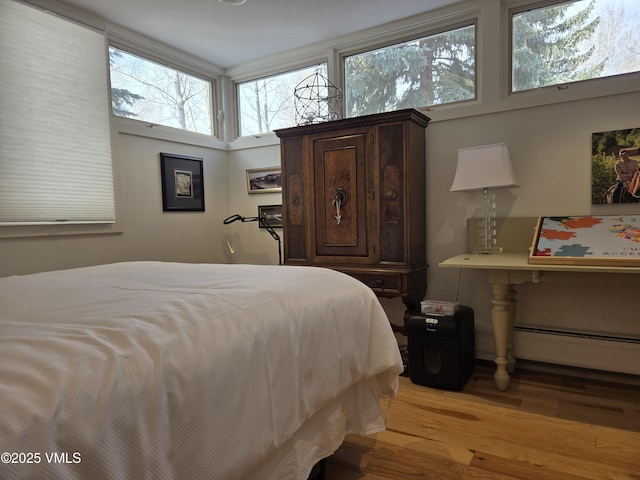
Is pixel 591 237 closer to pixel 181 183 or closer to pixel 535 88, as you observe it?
pixel 535 88

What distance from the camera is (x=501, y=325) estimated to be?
246 cm

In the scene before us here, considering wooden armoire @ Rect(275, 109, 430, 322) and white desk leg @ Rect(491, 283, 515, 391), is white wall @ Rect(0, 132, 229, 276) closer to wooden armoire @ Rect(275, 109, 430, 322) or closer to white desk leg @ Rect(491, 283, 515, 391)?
wooden armoire @ Rect(275, 109, 430, 322)

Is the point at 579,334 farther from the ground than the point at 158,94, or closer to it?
closer to it

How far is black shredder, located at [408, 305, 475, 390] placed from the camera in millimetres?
2531

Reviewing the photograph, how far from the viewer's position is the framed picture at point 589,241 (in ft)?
6.80

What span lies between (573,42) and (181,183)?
123 inches

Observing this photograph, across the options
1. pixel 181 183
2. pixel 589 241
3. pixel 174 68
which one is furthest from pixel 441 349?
pixel 174 68

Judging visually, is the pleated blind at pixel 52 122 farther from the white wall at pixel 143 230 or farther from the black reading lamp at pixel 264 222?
the black reading lamp at pixel 264 222

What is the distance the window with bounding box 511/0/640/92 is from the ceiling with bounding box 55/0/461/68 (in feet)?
1.87

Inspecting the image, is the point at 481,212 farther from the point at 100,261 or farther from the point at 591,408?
the point at 100,261

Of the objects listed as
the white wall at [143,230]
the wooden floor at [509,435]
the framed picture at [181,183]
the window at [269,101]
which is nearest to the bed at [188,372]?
the wooden floor at [509,435]

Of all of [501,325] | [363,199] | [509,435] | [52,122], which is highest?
[52,122]

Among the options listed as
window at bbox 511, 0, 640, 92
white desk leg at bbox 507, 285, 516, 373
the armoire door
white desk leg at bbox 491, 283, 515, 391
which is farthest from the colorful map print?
the armoire door

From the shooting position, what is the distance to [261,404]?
1004 millimetres
